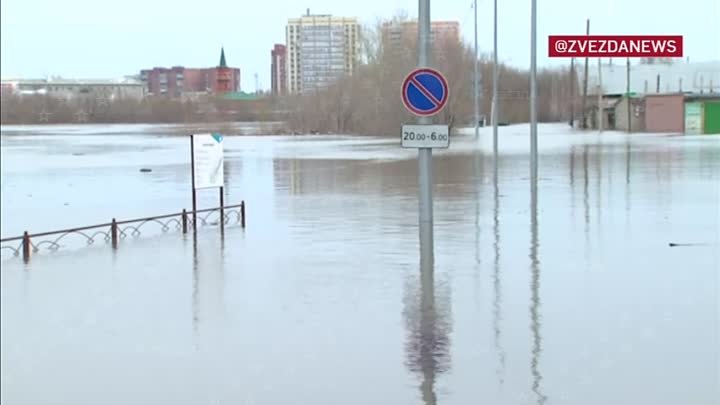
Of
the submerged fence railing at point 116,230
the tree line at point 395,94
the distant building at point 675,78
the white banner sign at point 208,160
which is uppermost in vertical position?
the tree line at point 395,94

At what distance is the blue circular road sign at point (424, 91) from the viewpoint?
10023 mm

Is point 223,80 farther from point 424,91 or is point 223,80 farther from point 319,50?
point 319,50

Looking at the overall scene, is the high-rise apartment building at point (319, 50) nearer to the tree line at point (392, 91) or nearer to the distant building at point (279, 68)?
the distant building at point (279, 68)

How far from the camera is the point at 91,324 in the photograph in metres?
8.71

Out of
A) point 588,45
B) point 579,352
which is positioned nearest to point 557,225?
point 588,45

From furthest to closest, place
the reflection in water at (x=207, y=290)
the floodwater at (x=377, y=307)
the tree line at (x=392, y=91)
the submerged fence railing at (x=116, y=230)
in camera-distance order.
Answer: the tree line at (x=392, y=91) → the submerged fence railing at (x=116, y=230) → the reflection in water at (x=207, y=290) → the floodwater at (x=377, y=307)

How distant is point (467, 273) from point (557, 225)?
219 inches

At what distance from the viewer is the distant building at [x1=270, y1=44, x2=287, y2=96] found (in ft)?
114

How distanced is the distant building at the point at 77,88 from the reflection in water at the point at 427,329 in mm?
3183

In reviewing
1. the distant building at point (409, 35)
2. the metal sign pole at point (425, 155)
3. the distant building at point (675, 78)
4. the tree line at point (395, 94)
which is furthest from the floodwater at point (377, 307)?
the distant building at point (409, 35)

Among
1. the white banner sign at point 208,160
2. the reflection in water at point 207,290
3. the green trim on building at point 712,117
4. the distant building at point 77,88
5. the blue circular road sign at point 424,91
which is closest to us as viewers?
the distant building at point 77,88

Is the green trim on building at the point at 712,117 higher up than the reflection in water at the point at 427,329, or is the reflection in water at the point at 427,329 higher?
the green trim on building at the point at 712,117

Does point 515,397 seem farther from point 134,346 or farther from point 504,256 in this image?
point 504,256

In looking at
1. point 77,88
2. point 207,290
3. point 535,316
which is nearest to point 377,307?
point 535,316
